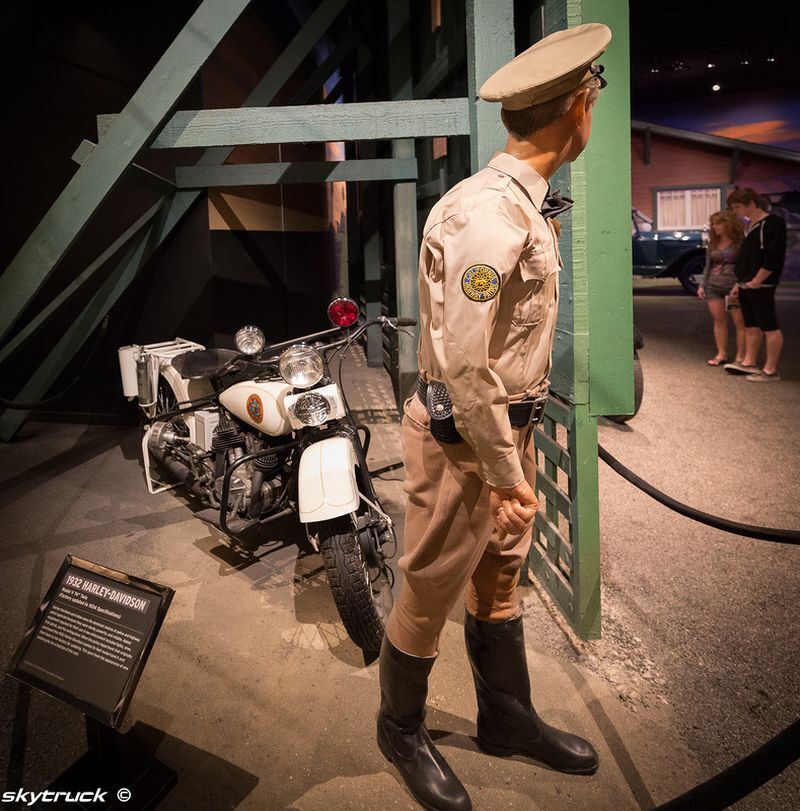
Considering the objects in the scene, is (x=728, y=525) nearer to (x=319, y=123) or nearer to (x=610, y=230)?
(x=610, y=230)

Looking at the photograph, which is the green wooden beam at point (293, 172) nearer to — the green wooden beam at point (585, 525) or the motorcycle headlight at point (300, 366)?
the motorcycle headlight at point (300, 366)

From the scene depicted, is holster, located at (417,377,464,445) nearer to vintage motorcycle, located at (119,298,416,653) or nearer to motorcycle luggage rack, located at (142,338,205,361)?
vintage motorcycle, located at (119,298,416,653)

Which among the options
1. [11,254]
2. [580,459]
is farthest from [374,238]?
[580,459]

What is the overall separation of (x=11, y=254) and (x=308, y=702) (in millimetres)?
5634

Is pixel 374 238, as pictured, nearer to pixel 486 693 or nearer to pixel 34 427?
pixel 34 427

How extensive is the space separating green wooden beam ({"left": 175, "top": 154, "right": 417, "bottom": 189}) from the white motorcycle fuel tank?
2.31 meters

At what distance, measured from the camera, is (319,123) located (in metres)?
3.07

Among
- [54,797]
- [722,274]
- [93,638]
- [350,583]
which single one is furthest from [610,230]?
[722,274]

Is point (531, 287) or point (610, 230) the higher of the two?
point (610, 230)

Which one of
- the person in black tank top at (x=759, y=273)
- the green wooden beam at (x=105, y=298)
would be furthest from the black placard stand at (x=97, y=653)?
the person in black tank top at (x=759, y=273)

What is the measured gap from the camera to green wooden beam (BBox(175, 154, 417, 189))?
4953mm

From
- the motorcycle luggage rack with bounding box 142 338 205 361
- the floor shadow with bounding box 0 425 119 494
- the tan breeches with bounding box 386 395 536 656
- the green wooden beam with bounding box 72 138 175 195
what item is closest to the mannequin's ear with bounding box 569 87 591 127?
the tan breeches with bounding box 386 395 536 656

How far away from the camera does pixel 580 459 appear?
8.17ft

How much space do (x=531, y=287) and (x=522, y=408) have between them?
320 millimetres
